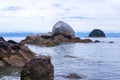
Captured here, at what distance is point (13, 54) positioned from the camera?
3888 centimetres

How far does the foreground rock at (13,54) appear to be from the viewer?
3791cm

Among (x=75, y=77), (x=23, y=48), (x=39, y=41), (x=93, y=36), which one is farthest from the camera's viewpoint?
(x=93, y=36)

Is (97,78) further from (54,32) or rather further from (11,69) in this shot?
(54,32)

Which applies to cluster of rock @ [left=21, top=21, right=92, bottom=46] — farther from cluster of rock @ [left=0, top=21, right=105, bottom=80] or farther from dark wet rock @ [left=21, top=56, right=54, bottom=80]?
dark wet rock @ [left=21, top=56, right=54, bottom=80]

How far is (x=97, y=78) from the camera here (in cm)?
3181

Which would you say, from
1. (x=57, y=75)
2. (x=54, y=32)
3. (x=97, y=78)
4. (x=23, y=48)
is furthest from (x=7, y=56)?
(x=54, y=32)

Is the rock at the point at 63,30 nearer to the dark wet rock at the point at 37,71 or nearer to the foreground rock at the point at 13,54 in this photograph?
the foreground rock at the point at 13,54

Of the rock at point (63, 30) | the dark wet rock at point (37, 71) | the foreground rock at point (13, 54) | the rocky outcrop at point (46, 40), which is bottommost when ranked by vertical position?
the rocky outcrop at point (46, 40)

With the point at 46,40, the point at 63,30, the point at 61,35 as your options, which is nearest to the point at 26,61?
the point at 46,40

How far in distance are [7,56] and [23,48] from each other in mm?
3674

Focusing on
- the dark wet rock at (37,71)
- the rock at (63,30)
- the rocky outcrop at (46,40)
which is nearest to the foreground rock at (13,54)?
the dark wet rock at (37,71)

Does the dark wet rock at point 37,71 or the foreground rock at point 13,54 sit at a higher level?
the dark wet rock at point 37,71

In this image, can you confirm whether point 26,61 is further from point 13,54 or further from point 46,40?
point 46,40

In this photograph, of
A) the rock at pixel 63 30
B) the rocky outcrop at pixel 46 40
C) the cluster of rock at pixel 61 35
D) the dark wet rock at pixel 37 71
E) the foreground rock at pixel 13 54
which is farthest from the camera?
the rock at pixel 63 30
